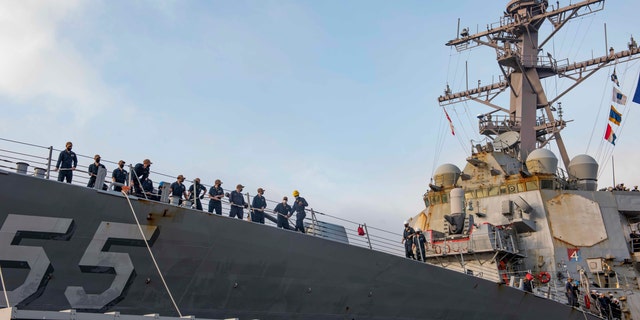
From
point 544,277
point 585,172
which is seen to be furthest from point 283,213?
point 585,172

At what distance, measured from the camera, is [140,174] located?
962cm

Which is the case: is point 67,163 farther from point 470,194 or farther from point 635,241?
point 635,241

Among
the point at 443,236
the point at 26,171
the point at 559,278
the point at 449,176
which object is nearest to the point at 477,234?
the point at 443,236

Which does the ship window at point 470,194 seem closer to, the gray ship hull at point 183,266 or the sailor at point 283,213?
the gray ship hull at point 183,266

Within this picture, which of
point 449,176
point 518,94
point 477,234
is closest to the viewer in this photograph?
point 477,234

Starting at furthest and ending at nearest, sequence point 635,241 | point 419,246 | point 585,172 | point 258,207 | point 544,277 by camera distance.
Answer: point 585,172 → point 635,241 → point 544,277 → point 419,246 → point 258,207

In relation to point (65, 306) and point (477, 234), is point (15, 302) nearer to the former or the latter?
point (65, 306)

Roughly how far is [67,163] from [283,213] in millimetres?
4002

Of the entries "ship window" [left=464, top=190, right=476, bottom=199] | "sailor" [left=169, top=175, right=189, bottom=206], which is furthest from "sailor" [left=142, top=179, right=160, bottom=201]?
"ship window" [left=464, top=190, right=476, bottom=199]

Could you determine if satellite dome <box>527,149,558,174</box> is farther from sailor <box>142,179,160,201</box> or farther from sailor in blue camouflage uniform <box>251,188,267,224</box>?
sailor <box>142,179,160,201</box>

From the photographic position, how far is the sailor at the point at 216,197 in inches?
395

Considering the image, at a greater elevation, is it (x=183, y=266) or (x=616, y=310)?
(x=616, y=310)

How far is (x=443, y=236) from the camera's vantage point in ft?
57.3

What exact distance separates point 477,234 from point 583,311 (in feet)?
10.6
